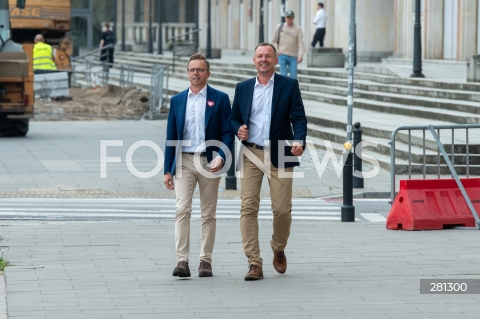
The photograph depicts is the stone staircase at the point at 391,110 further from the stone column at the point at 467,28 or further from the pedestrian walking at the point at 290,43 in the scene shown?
the stone column at the point at 467,28

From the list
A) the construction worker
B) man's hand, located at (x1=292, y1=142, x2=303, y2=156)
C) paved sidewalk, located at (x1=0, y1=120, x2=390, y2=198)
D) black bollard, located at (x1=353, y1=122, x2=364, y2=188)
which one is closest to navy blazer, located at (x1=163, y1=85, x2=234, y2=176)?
man's hand, located at (x1=292, y1=142, x2=303, y2=156)

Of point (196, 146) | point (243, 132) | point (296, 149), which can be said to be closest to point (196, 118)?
point (196, 146)

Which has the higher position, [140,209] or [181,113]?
[181,113]

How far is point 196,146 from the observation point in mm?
8375

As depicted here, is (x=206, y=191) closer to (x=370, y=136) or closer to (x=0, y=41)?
(x=370, y=136)

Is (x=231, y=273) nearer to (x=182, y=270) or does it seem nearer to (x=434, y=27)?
(x=182, y=270)

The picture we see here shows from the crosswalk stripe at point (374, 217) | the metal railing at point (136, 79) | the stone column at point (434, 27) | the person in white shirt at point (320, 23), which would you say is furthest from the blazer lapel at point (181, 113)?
the person in white shirt at point (320, 23)

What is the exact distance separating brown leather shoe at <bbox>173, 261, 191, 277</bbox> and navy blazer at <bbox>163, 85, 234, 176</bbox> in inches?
27.2

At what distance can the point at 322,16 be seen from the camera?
34.3 m

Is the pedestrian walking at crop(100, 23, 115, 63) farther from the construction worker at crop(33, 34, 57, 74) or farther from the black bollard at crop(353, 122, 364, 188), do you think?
the black bollard at crop(353, 122, 364, 188)

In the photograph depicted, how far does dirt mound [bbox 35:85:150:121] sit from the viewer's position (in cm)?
2872

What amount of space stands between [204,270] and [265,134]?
1.12 metres

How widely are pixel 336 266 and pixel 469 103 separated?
12.7 meters

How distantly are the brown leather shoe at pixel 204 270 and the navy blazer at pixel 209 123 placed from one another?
2.38ft
